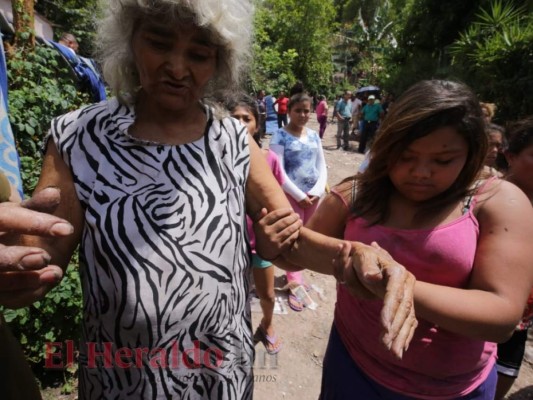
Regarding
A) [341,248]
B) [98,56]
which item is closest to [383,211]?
[341,248]

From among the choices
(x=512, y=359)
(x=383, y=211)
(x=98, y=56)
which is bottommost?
(x=512, y=359)

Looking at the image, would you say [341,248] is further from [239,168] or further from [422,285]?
[239,168]

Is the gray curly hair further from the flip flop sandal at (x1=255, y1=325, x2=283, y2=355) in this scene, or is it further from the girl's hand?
the flip flop sandal at (x1=255, y1=325, x2=283, y2=355)

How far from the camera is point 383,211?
1363 millimetres

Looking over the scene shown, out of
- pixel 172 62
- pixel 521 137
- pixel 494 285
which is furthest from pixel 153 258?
pixel 521 137

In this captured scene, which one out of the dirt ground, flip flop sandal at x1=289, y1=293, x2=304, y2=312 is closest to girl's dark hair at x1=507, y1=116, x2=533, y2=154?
the dirt ground

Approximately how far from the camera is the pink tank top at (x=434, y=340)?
120cm

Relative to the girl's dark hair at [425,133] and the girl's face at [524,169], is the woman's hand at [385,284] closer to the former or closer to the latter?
the girl's dark hair at [425,133]

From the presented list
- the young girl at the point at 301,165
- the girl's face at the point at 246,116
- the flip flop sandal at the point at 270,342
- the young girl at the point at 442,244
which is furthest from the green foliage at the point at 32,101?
the young girl at the point at 442,244

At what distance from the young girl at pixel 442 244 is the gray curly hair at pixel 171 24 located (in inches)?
22.8

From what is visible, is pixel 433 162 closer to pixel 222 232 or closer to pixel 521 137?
pixel 222 232

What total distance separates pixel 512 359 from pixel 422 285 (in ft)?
4.89

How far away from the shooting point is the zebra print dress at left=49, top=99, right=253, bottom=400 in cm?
106

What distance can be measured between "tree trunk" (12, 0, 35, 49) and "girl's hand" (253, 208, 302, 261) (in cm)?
283
